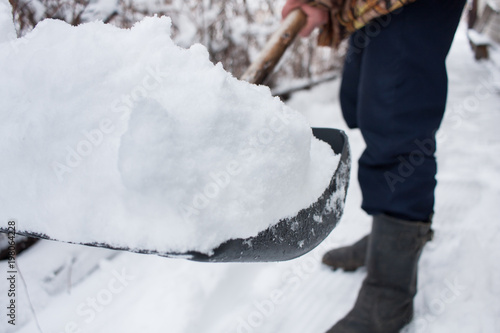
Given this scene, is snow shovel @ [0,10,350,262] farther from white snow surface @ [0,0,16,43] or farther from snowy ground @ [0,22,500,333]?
snowy ground @ [0,22,500,333]

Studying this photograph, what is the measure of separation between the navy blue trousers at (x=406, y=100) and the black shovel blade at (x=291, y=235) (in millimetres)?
304

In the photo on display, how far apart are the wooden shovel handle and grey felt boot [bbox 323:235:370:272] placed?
2.73 feet

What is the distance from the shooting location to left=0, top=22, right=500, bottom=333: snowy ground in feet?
3.61

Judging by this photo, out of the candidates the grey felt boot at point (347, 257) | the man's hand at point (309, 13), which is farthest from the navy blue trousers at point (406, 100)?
the grey felt boot at point (347, 257)

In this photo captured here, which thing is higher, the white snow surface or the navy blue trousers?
the white snow surface

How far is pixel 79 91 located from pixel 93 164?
13 centimetres

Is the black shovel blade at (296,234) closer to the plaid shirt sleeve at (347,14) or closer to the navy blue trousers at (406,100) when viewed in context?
the navy blue trousers at (406,100)

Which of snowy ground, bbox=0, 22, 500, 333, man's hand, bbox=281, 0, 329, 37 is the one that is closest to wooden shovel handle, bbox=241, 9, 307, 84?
man's hand, bbox=281, 0, 329, 37

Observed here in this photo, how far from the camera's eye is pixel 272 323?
112 cm

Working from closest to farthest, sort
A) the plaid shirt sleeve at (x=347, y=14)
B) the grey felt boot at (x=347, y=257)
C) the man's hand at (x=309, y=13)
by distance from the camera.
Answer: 1. the plaid shirt sleeve at (x=347, y=14)
2. the man's hand at (x=309, y=13)
3. the grey felt boot at (x=347, y=257)

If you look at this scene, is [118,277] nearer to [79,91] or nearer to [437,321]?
[79,91]

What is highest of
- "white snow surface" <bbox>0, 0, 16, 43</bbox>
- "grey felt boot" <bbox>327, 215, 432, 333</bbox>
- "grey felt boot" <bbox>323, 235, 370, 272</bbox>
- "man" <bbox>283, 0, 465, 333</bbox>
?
"white snow surface" <bbox>0, 0, 16, 43</bbox>

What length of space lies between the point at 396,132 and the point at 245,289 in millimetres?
824

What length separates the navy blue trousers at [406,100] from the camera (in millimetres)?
905
